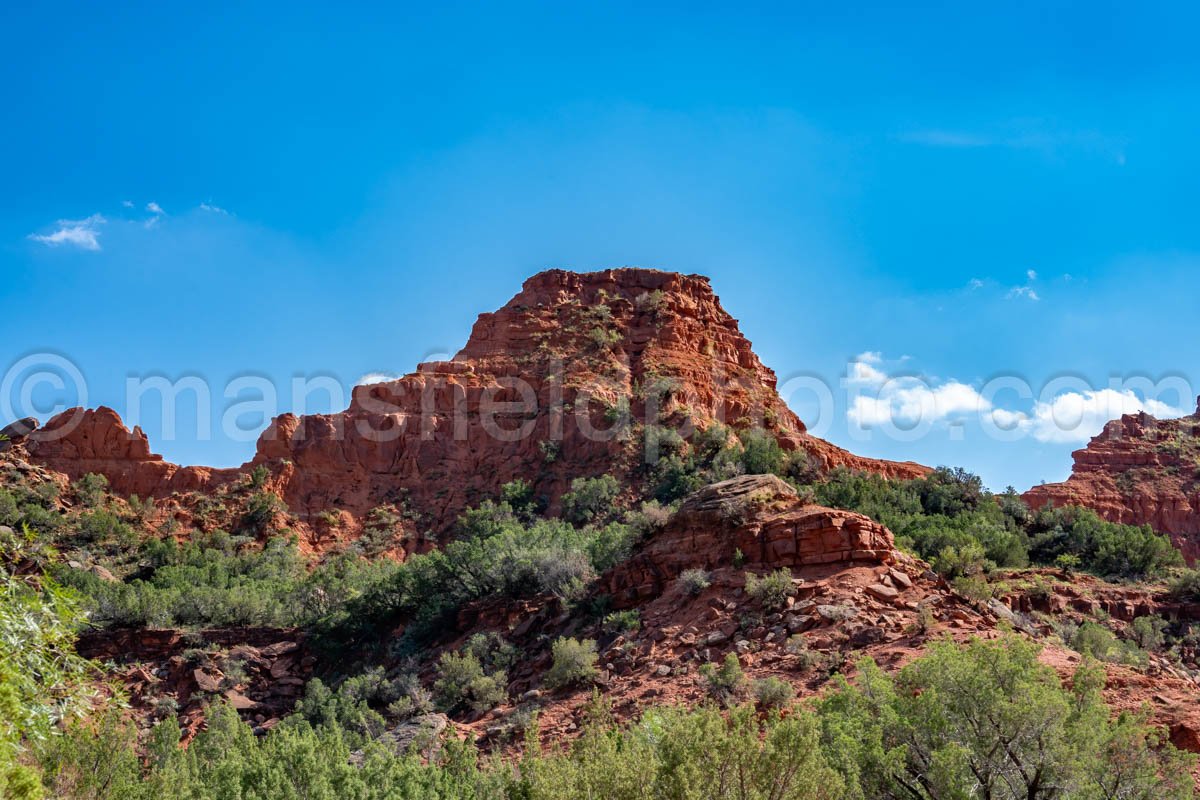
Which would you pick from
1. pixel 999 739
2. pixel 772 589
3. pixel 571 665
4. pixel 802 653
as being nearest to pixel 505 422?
pixel 571 665

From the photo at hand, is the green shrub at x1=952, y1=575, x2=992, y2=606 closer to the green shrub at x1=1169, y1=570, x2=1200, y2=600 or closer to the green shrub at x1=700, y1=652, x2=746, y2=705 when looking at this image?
the green shrub at x1=700, y1=652, x2=746, y2=705

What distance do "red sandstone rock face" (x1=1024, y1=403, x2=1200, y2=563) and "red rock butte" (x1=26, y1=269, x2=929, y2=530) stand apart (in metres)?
12.3

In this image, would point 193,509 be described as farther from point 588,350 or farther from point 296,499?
point 588,350

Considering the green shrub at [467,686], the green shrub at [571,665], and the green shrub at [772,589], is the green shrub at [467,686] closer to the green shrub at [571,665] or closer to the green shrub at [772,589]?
the green shrub at [571,665]

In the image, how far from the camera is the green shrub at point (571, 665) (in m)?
20.0

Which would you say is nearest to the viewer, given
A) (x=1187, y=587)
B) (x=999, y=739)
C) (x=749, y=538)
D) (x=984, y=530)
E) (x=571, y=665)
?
(x=999, y=739)

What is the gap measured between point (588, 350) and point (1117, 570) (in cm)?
2712

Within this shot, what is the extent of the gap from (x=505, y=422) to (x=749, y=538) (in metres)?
28.2

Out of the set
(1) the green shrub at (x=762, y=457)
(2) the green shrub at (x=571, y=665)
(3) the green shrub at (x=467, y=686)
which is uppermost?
(1) the green shrub at (x=762, y=457)

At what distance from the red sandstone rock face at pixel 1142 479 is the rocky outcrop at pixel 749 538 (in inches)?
1411

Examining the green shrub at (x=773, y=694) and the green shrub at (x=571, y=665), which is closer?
the green shrub at (x=773, y=694)

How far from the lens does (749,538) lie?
22188mm

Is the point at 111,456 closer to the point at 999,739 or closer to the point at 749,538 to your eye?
the point at 749,538


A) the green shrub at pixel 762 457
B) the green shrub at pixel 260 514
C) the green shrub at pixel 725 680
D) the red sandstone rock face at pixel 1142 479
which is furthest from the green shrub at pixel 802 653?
the red sandstone rock face at pixel 1142 479
